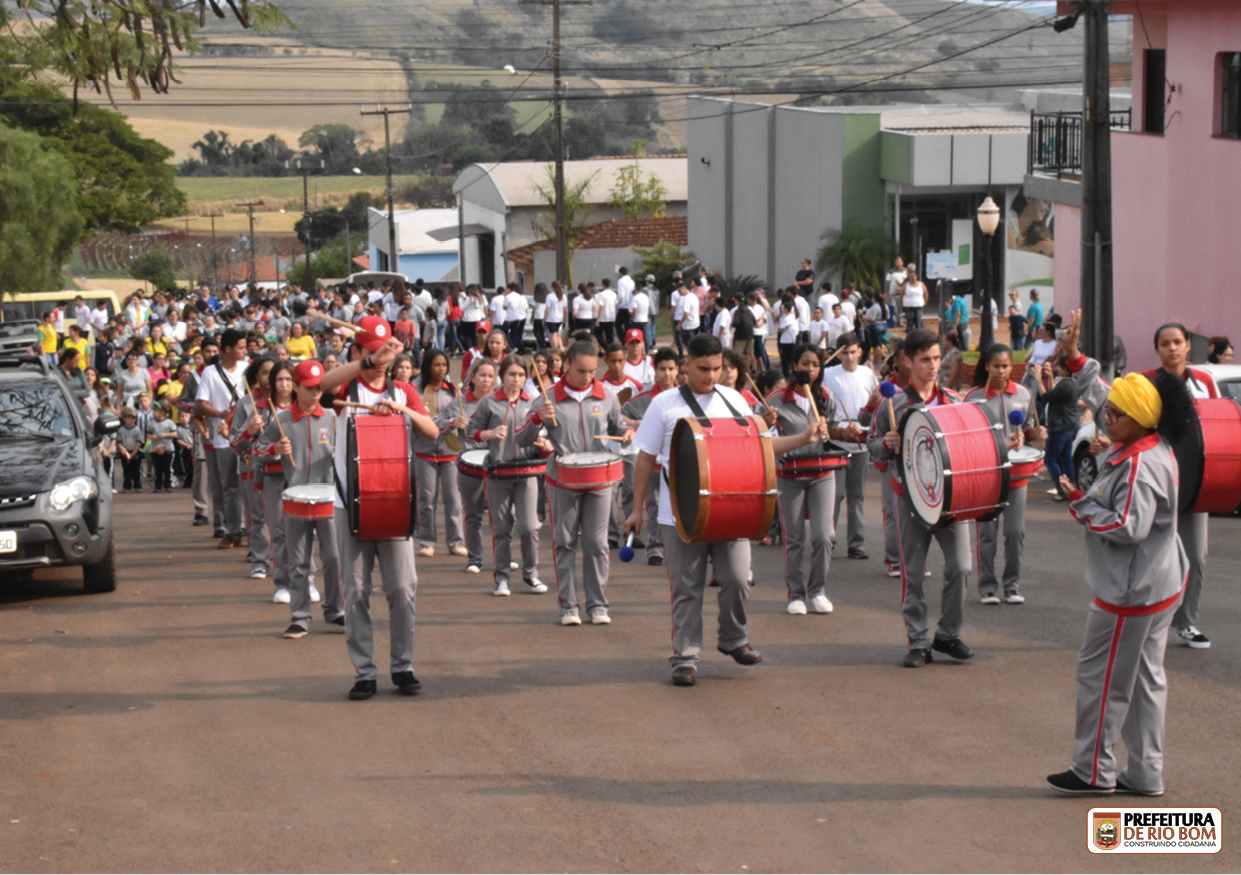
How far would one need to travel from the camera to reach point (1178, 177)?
81.0 feet

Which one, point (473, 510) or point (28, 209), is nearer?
point (473, 510)

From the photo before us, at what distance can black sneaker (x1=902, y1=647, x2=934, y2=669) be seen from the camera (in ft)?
29.8

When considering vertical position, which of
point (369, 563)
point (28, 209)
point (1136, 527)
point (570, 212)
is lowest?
point (369, 563)

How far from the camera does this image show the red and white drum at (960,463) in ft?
27.8

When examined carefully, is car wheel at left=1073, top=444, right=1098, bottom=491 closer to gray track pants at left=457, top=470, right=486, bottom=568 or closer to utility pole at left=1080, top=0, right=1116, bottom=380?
utility pole at left=1080, top=0, right=1116, bottom=380

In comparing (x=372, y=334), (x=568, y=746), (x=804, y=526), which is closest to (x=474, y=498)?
(x=804, y=526)

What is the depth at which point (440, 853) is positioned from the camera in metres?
6.21

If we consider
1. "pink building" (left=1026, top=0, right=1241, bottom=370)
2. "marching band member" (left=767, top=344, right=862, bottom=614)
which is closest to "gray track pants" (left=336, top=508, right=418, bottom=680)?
"marching band member" (left=767, top=344, right=862, bottom=614)

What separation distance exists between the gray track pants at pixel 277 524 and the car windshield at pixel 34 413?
2149mm

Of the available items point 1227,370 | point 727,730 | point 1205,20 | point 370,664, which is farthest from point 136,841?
point 1205,20

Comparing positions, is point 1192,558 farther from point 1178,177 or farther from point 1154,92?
point 1154,92

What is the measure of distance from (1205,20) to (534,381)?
15.5 m

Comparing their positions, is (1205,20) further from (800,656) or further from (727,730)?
(727,730)

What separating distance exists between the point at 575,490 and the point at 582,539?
0.40 meters
